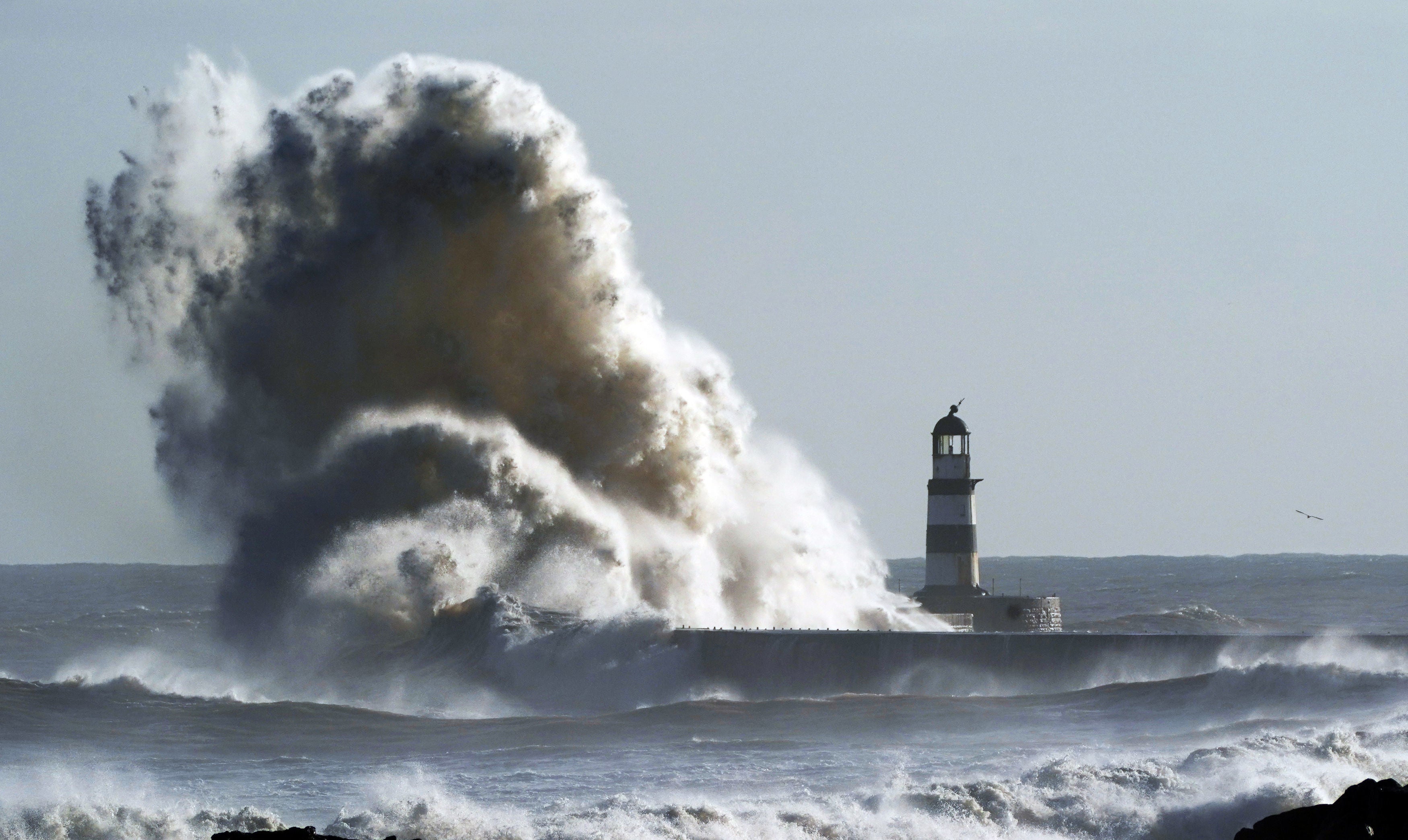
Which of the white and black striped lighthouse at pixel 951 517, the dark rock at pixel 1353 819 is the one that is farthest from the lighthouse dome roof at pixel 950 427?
the dark rock at pixel 1353 819

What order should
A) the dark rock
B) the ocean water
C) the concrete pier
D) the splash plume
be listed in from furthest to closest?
the splash plume, the concrete pier, the ocean water, the dark rock

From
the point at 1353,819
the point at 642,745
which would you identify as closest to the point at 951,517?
the point at 642,745

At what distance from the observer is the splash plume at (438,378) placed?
2616 centimetres

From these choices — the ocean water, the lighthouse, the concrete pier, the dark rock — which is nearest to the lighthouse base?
the lighthouse

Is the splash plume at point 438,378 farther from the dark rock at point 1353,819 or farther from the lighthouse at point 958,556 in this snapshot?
the dark rock at point 1353,819

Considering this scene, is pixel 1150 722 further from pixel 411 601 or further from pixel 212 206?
pixel 212 206

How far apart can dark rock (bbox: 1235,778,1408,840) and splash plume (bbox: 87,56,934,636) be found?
A: 1324 cm

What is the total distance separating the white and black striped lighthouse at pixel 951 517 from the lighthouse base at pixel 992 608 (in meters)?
0.05

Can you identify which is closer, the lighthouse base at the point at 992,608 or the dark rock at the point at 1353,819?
the dark rock at the point at 1353,819

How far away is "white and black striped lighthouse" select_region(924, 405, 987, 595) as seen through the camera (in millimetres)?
27250

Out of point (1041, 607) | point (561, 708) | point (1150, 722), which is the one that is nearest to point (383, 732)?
point (561, 708)

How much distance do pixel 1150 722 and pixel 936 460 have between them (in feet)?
25.2

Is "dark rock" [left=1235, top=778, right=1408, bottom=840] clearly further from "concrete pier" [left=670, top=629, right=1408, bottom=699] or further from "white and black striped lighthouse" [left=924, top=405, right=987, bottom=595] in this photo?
"white and black striped lighthouse" [left=924, top=405, right=987, bottom=595]

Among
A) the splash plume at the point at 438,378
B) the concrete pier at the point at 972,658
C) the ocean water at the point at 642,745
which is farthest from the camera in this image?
the splash plume at the point at 438,378
